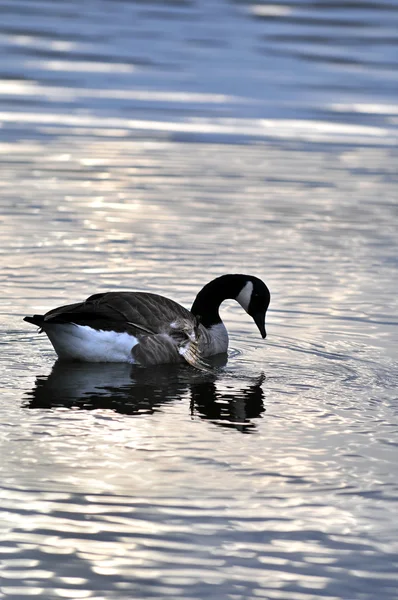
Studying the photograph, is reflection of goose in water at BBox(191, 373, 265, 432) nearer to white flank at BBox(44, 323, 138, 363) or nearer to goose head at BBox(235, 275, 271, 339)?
white flank at BBox(44, 323, 138, 363)

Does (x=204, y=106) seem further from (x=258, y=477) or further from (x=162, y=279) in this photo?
(x=258, y=477)

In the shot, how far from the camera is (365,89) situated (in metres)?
27.0

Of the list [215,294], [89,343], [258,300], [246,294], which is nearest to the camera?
[89,343]

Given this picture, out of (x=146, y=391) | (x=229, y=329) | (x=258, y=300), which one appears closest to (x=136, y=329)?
(x=146, y=391)

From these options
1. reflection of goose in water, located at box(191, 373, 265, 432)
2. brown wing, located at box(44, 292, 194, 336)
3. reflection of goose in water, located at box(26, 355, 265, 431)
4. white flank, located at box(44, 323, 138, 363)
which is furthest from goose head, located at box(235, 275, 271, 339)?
white flank, located at box(44, 323, 138, 363)

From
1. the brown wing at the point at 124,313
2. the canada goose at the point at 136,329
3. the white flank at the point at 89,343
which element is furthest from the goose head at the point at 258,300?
the white flank at the point at 89,343

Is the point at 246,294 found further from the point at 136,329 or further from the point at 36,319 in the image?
the point at 36,319

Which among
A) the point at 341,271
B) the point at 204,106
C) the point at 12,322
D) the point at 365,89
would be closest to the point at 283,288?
the point at 341,271

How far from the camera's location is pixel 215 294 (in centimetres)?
1129

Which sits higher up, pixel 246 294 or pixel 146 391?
pixel 246 294

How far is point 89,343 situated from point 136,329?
0.44 meters

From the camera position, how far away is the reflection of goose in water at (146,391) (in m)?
8.62

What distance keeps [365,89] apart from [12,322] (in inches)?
691

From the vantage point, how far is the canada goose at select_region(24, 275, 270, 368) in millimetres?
9820
